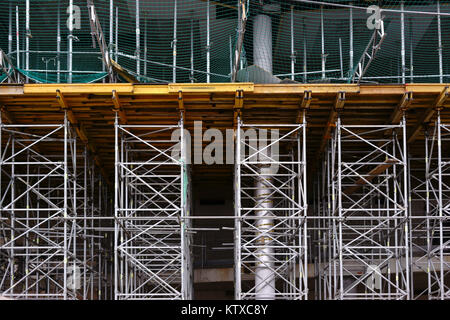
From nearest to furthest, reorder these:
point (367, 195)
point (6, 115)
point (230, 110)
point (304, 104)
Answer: point (304, 104) → point (6, 115) → point (230, 110) → point (367, 195)

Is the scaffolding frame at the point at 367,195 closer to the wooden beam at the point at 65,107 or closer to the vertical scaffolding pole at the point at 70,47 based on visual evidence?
the wooden beam at the point at 65,107

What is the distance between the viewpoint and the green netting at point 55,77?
2181cm

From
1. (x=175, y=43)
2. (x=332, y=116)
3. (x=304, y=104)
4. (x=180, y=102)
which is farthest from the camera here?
(x=175, y=43)

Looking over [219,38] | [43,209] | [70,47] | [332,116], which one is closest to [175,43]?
[219,38]

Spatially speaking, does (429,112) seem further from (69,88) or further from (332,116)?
(69,88)

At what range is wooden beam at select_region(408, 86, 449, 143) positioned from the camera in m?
21.2

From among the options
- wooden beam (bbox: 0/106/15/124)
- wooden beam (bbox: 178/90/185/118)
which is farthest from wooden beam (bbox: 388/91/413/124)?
wooden beam (bbox: 0/106/15/124)

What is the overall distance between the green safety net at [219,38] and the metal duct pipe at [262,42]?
0.16m

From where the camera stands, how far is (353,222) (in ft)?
111

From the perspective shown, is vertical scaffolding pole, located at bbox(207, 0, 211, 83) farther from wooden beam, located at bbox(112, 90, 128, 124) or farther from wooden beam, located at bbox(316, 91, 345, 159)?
wooden beam, located at bbox(316, 91, 345, 159)

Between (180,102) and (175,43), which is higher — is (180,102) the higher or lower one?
the lower one

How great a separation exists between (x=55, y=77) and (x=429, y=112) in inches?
438

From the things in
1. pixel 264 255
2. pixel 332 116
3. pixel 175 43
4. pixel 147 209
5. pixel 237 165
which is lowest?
pixel 264 255

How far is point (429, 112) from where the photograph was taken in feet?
73.3
